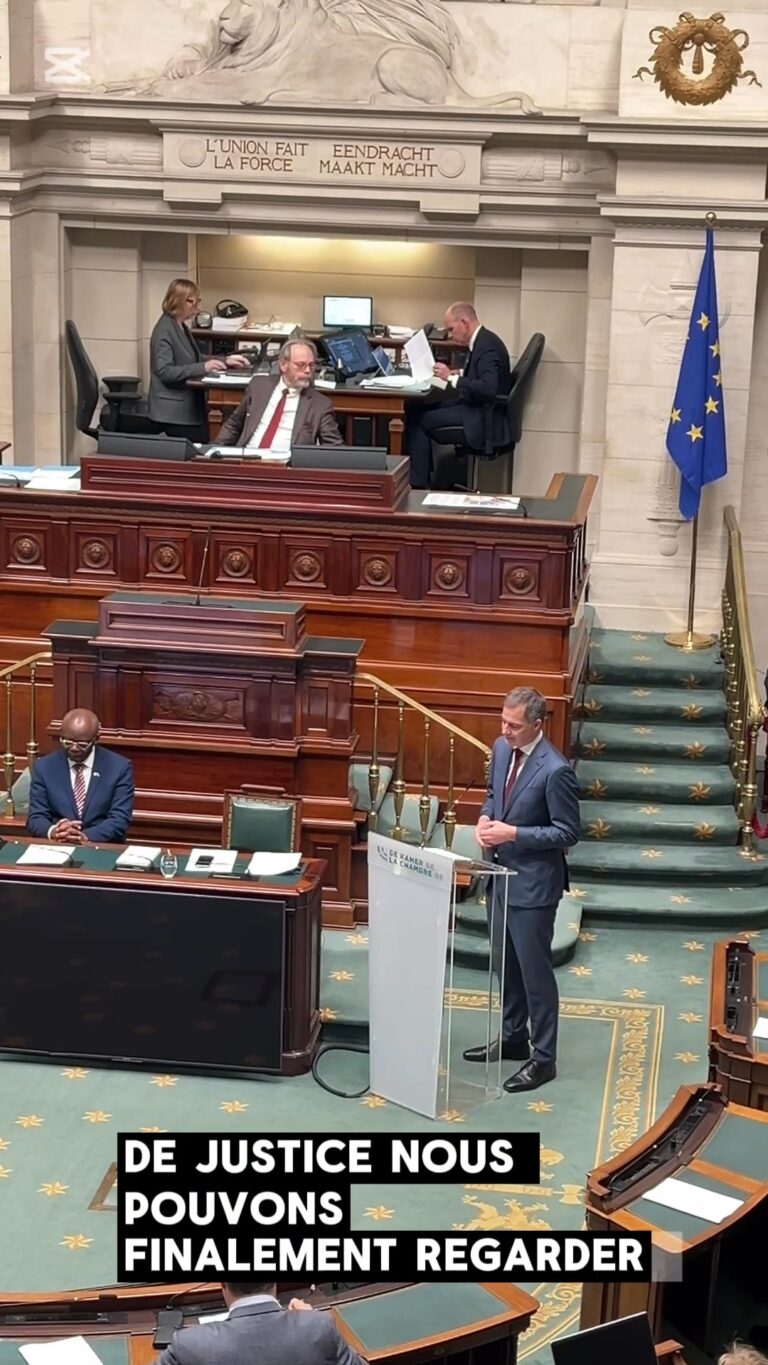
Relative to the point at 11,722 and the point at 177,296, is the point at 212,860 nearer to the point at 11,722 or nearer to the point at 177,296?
the point at 11,722

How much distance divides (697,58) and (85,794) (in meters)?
6.28

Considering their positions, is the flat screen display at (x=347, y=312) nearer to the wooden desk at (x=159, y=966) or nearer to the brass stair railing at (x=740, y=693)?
the brass stair railing at (x=740, y=693)

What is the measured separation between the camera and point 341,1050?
8.65 metres

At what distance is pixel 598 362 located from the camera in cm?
1334

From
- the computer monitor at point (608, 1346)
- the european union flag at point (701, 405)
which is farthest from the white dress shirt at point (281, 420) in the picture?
the computer monitor at point (608, 1346)

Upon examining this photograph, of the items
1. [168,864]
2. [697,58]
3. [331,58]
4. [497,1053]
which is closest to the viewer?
[497,1053]

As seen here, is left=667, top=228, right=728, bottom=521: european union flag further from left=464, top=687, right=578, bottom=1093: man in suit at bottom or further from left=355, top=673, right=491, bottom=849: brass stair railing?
left=464, top=687, right=578, bottom=1093: man in suit at bottom

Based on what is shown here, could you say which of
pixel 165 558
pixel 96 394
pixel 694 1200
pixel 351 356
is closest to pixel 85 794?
pixel 165 558

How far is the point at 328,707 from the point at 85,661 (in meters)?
1.16

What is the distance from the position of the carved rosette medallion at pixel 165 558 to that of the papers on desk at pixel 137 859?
260 centimetres

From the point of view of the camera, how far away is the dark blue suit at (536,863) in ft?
26.0

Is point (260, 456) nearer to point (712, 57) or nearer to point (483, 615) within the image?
point (483, 615)

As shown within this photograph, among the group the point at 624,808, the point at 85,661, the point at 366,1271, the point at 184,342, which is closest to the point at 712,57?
the point at 184,342

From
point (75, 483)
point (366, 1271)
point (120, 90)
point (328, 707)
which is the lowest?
point (366, 1271)
